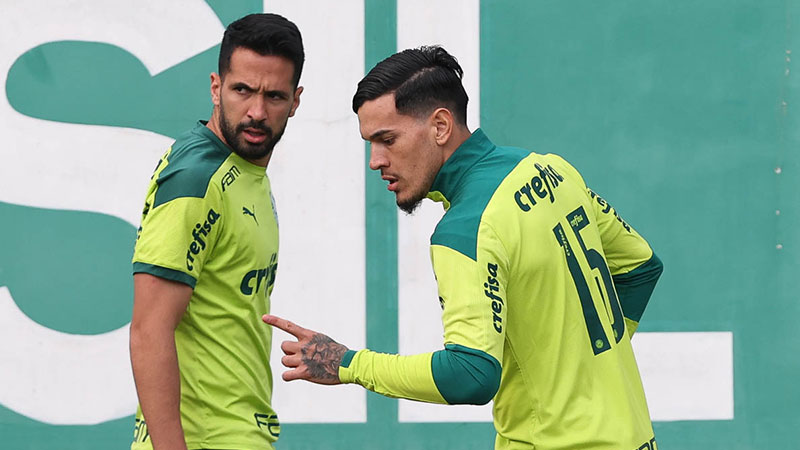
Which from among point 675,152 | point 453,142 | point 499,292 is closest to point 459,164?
point 453,142

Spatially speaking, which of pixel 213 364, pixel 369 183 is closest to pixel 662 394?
pixel 369 183

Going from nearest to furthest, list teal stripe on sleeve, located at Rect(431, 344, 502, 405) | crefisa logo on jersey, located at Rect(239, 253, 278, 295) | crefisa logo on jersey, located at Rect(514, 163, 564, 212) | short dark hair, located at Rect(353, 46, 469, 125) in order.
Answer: teal stripe on sleeve, located at Rect(431, 344, 502, 405) → crefisa logo on jersey, located at Rect(514, 163, 564, 212) → short dark hair, located at Rect(353, 46, 469, 125) → crefisa logo on jersey, located at Rect(239, 253, 278, 295)

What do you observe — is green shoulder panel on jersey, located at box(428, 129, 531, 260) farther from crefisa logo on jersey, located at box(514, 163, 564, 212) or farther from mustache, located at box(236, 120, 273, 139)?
mustache, located at box(236, 120, 273, 139)

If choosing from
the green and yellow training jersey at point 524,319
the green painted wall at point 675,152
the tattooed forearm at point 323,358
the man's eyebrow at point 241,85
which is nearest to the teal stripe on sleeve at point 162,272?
the tattooed forearm at point 323,358

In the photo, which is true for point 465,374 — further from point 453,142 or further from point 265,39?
point 265,39

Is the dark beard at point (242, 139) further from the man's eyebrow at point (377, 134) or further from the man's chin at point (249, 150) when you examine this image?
the man's eyebrow at point (377, 134)

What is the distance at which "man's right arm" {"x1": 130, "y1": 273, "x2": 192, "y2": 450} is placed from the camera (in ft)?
7.78

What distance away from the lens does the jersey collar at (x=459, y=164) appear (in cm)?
240

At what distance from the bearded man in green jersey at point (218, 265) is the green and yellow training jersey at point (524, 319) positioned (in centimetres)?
45

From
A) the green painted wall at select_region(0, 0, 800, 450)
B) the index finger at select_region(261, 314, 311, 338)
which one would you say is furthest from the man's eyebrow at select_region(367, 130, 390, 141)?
the green painted wall at select_region(0, 0, 800, 450)

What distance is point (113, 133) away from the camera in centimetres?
450

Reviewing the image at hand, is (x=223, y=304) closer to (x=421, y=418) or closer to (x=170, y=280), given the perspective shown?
(x=170, y=280)

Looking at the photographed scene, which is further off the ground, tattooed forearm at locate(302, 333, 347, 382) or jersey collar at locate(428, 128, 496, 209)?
jersey collar at locate(428, 128, 496, 209)

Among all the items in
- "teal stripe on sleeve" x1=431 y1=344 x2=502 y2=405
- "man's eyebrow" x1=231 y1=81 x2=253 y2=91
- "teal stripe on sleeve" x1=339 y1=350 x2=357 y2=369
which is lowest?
"teal stripe on sleeve" x1=431 y1=344 x2=502 y2=405
